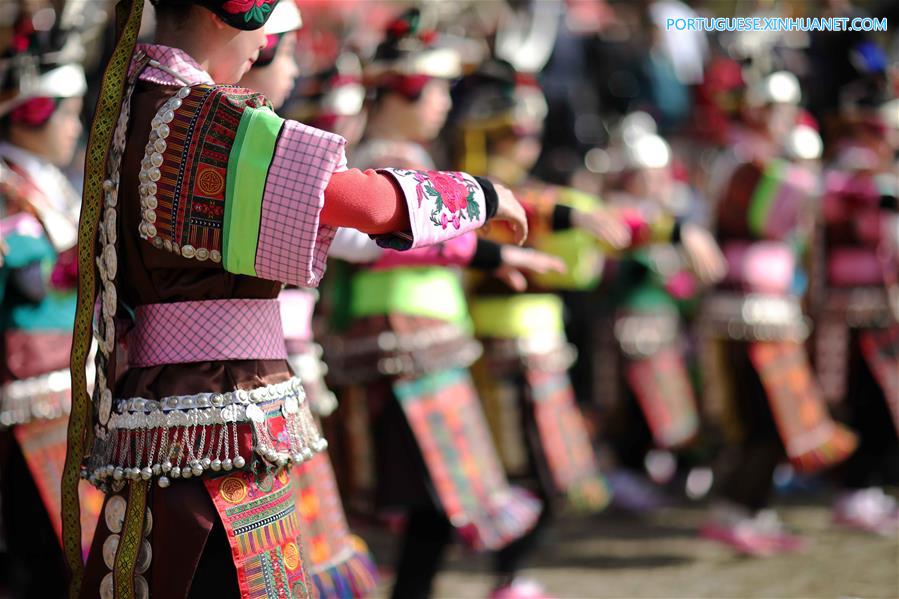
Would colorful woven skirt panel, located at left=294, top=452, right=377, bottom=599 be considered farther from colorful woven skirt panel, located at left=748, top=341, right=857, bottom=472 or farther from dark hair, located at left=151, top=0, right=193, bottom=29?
colorful woven skirt panel, located at left=748, top=341, right=857, bottom=472

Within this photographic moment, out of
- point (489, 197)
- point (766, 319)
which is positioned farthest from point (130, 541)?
point (766, 319)

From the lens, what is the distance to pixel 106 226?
2277 mm

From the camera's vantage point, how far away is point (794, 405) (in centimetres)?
545

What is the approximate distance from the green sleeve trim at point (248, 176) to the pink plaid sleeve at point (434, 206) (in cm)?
25

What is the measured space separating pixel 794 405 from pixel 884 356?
0.76 meters

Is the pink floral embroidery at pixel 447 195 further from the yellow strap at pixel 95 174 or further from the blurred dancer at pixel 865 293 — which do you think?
the blurred dancer at pixel 865 293

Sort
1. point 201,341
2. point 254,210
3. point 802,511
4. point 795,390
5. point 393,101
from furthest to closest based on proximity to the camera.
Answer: point 802,511 → point 795,390 → point 393,101 → point 201,341 → point 254,210

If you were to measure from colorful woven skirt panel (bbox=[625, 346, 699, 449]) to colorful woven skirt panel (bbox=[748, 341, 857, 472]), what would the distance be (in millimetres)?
993

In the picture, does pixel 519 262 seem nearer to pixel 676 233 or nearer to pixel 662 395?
pixel 676 233

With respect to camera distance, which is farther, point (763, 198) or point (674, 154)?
point (674, 154)

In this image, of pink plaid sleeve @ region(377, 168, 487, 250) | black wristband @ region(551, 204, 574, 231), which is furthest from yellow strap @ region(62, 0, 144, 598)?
black wristband @ region(551, 204, 574, 231)

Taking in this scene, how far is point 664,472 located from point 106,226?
5.12 metres

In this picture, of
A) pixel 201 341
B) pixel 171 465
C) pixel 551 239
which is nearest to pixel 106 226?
pixel 201 341

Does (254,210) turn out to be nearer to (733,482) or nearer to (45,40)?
A: (45,40)
